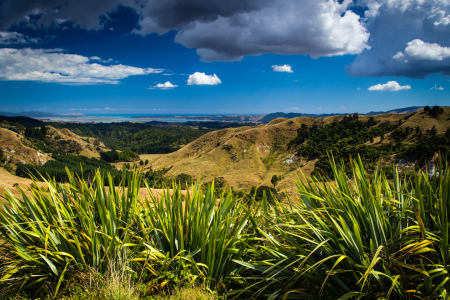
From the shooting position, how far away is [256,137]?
76.1 m

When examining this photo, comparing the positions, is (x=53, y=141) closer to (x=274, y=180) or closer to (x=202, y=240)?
(x=274, y=180)

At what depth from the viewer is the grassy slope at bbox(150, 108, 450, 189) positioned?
53281mm

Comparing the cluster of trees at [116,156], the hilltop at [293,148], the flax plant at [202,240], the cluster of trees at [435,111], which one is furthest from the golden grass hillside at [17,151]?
the cluster of trees at [435,111]

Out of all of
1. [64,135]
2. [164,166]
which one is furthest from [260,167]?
[64,135]

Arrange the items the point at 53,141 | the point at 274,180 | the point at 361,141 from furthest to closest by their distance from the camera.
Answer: the point at 53,141
the point at 361,141
the point at 274,180

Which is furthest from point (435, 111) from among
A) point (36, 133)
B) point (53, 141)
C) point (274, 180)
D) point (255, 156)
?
point (36, 133)

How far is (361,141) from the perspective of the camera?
2218 inches

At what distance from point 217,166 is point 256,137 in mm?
18535

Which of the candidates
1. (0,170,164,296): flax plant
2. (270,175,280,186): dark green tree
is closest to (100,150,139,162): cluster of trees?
(270,175,280,186): dark green tree

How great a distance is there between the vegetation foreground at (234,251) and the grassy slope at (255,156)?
144 ft

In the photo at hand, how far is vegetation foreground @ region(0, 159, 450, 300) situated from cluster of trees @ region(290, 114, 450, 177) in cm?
3137

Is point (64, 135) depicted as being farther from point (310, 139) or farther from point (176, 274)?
point (176, 274)

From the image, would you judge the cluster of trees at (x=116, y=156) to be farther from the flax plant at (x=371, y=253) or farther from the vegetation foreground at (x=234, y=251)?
the flax plant at (x=371, y=253)

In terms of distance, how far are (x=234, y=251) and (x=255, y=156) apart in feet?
218
